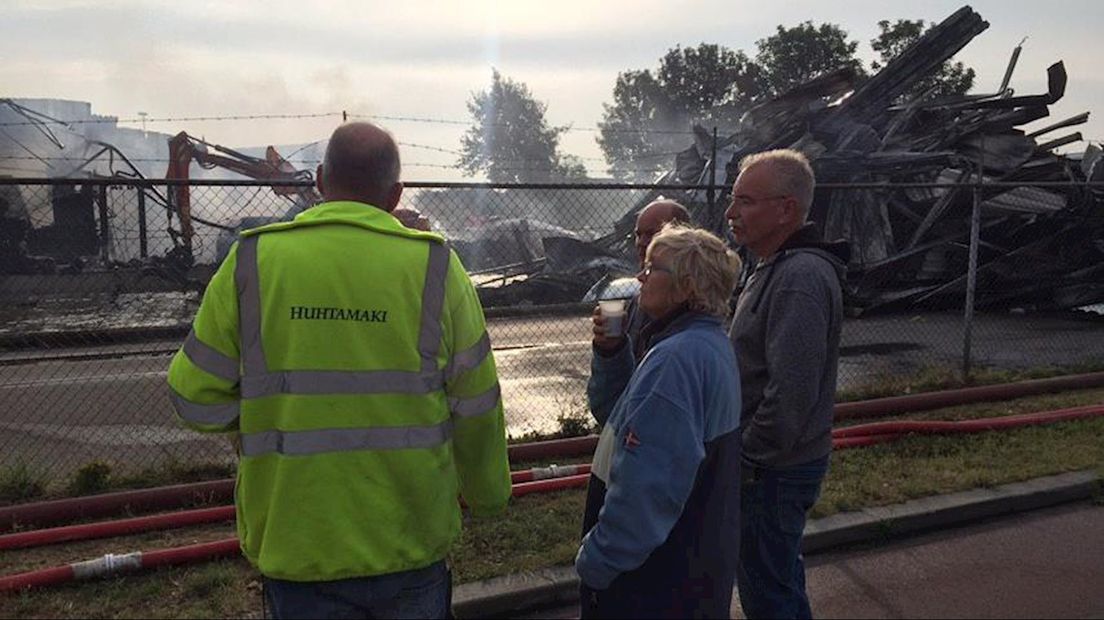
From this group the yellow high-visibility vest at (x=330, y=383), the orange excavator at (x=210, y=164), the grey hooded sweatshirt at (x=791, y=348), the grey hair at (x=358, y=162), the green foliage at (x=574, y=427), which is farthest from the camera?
the orange excavator at (x=210, y=164)

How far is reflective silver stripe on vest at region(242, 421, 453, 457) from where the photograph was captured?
1920 mm

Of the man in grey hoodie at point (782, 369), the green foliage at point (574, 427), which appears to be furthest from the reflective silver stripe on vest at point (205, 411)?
the green foliage at point (574, 427)

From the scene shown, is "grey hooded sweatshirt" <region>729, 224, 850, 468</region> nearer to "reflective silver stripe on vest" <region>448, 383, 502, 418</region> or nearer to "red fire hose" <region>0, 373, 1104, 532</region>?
"reflective silver stripe on vest" <region>448, 383, 502, 418</region>

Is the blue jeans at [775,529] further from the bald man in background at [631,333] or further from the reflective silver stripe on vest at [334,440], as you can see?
the reflective silver stripe on vest at [334,440]

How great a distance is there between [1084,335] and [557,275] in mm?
8937

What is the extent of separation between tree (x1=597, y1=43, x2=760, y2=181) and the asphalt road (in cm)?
4690

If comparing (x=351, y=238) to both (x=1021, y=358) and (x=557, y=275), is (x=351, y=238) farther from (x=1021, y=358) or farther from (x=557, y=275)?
(x=557, y=275)

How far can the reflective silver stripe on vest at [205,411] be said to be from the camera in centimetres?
200

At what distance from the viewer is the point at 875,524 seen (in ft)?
15.5

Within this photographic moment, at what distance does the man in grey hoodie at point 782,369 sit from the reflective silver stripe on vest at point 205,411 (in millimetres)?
1631

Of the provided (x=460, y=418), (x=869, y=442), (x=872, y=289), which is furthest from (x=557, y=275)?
(x=460, y=418)

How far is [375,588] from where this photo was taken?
1.99m

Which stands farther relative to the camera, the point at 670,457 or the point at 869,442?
the point at 869,442

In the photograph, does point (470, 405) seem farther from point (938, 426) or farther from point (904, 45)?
point (904, 45)
